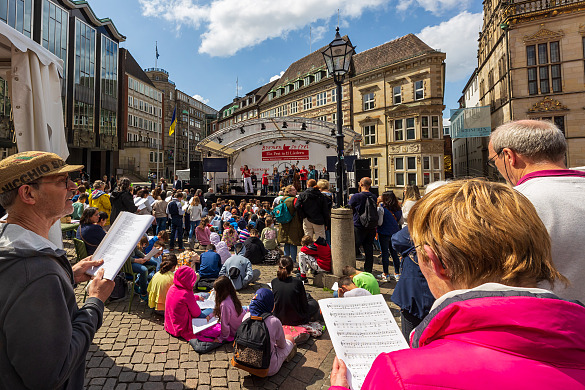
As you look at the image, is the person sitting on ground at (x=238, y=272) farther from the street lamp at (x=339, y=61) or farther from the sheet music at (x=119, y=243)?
the sheet music at (x=119, y=243)

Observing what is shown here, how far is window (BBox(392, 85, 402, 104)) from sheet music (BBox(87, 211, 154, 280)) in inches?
1103

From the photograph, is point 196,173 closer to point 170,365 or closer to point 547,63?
point 170,365

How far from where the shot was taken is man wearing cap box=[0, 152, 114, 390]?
46.4 inches

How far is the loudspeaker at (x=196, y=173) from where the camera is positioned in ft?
67.8

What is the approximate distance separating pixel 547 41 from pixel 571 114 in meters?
5.48

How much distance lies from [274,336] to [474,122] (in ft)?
87.1

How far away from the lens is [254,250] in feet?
25.6

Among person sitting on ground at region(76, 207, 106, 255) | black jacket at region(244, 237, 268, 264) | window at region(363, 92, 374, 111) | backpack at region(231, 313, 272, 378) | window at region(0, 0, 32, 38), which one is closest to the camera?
backpack at region(231, 313, 272, 378)

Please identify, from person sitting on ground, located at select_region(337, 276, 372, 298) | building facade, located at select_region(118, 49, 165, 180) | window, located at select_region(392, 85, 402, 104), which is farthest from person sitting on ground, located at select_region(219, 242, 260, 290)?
building facade, located at select_region(118, 49, 165, 180)

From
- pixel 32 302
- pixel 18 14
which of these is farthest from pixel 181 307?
pixel 18 14

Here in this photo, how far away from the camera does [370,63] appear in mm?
28969

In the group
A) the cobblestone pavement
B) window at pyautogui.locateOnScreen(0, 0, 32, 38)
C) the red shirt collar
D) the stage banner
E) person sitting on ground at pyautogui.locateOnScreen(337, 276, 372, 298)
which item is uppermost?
window at pyautogui.locateOnScreen(0, 0, 32, 38)

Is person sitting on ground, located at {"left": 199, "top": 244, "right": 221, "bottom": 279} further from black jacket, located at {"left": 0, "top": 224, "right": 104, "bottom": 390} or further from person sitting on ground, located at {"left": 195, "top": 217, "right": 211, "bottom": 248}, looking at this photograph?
black jacket, located at {"left": 0, "top": 224, "right": 104, "bottom": 390}

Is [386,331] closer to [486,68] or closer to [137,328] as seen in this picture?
[137,328]
